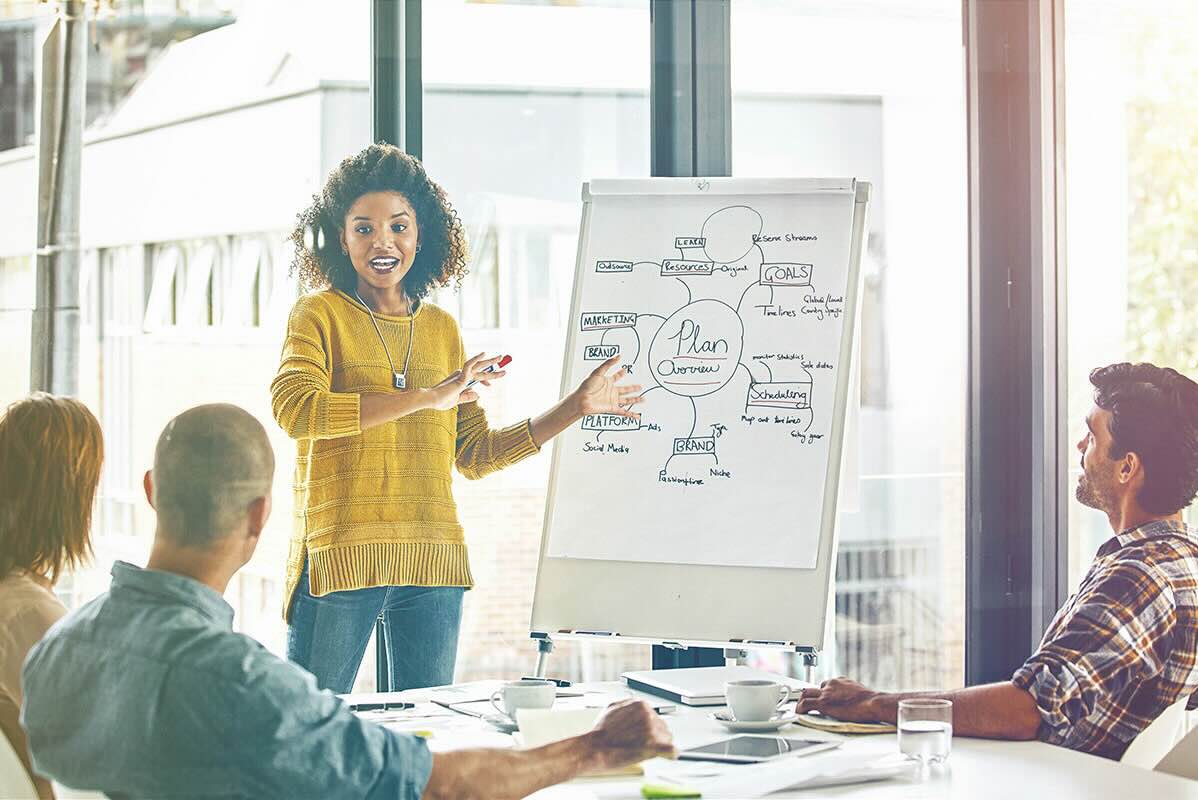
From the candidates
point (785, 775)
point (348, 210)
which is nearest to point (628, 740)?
point (785, 775)

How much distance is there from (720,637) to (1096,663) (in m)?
0.87

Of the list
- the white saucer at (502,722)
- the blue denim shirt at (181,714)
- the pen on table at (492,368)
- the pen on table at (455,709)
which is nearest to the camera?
the blue denim shirt at (181,714)

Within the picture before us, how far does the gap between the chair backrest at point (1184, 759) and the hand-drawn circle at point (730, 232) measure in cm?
142

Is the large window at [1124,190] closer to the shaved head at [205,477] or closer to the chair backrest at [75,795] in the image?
the shaved head at [205,477]

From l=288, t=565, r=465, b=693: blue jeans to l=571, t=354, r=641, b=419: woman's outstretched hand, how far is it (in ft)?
1.71

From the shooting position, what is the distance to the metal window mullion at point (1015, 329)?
3.40 m

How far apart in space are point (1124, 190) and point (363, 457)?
6.78 feet

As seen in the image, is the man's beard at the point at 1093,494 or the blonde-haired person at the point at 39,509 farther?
the man's beard at the point at 1093,494

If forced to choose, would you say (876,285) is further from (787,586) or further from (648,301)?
(787,586)

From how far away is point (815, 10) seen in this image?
152 inches

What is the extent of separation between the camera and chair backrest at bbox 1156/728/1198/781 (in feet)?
6.75

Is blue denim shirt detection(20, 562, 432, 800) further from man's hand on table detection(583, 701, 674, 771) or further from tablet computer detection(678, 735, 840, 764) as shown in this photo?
tablet computer detection(678, 735, 840, 764)

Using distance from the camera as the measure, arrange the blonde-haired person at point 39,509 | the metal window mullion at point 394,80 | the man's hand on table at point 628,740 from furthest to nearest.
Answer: the metal window mullion at point 394,80 → the blonde-haired person at point 39,509 → the man's hand on table at point 628,740

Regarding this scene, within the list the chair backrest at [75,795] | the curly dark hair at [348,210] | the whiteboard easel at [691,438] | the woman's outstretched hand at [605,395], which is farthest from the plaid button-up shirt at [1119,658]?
the curly dark hair at [348,210]
